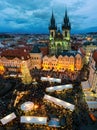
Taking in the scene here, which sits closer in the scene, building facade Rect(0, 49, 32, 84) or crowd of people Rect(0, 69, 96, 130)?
crowd of people Rect(0, 69, 96, 130)

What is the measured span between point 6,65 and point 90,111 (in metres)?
34.7

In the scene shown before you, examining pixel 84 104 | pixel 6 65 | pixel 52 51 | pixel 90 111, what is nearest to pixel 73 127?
pixel 90 111

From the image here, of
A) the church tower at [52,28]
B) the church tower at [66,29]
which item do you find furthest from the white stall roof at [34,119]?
the church tower at [52,28]

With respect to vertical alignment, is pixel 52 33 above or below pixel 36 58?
above

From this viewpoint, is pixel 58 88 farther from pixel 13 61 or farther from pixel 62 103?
pixel 13 61

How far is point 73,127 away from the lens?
98.7 feet

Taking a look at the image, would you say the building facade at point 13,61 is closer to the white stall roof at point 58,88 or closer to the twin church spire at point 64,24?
the twin church spire at point 64,24

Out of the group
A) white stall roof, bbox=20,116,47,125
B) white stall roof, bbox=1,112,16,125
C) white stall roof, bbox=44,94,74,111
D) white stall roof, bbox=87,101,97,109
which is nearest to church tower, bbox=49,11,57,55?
white stall roof, bbox=44,94,74,111

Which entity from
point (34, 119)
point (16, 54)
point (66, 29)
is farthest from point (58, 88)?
point (66, 29)

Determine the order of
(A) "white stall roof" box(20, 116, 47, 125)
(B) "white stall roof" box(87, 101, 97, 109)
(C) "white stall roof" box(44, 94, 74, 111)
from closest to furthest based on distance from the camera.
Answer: (A) "white stall roof" box(20, 116, 47, 125)
(C) "white stall roof" box(44, 94, 74, 111)
(B) "white stall roof" box(87, 101, 97, 109)

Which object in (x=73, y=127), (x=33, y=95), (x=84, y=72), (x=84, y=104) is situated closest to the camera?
(x=73, y=127)

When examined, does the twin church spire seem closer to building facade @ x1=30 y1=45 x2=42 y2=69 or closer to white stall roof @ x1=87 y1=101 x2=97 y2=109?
building facade @ x1=30 y1=45 x2=42 y2=69

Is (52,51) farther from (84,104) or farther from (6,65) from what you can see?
(84,104)

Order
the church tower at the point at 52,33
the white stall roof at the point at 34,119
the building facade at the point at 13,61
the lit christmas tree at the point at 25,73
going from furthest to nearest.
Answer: the church tower at the point at 52,33
the building facade at the point at 13,61
the lit christmas tree at the point at 25,73
the white stall roof at the point at 34,119
